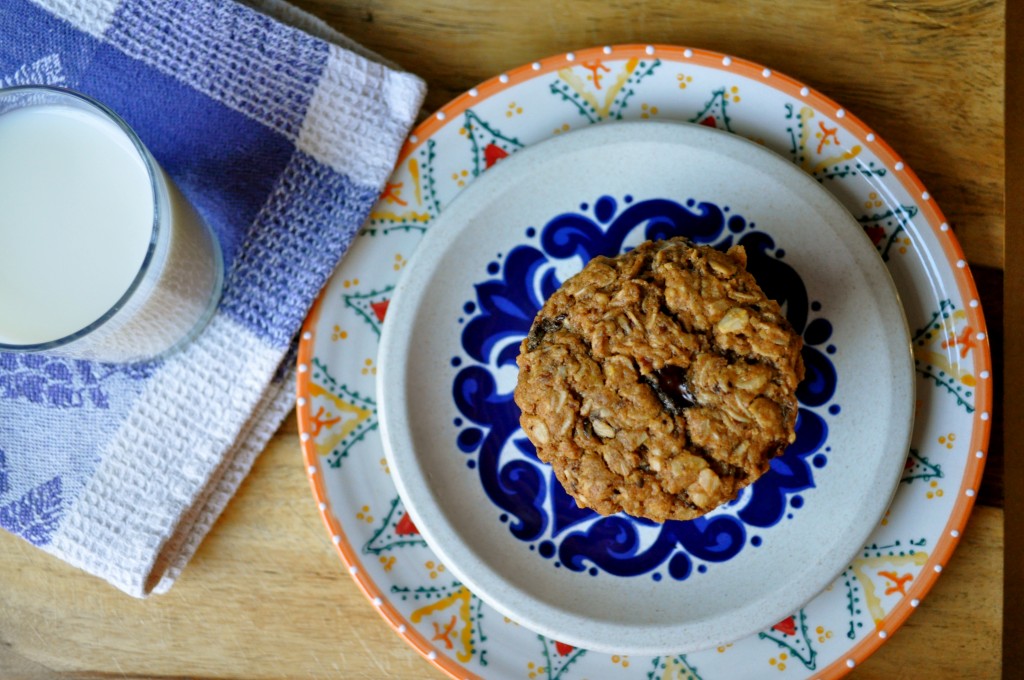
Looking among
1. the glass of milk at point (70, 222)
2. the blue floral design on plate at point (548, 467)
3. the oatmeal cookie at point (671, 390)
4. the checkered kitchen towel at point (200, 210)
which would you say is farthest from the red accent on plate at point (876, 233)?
the glass of milk at point (70, 222)

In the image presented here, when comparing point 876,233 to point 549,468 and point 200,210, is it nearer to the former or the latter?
point 549,468

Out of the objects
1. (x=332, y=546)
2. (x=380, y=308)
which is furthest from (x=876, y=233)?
(x=332, y=546)

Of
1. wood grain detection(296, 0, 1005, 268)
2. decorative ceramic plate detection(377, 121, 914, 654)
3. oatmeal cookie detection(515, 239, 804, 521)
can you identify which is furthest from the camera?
wood grain detection(296, 0, 1005, 268)

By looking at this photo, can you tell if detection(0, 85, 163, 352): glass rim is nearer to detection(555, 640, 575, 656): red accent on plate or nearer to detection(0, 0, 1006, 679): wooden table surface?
detection(0, 0, 1006, 679): wooden table surface

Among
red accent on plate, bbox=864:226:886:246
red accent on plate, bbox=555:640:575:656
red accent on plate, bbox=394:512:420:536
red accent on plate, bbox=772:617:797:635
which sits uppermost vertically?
red accent on plate, bbox=864:226:886:246

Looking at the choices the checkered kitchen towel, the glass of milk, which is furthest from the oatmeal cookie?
the glass of milk

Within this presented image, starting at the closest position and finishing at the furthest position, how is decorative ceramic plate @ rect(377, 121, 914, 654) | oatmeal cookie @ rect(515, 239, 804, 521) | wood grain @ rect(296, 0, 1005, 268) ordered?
oatmeal cookie @ rect(515, 239, 804, 521)
decorative ceramic plate @ rect(377, 121, 914, 654)
wood grain @ rect(296, 0, 1005, 268)

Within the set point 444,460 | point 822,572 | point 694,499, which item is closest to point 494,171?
point 444,460
